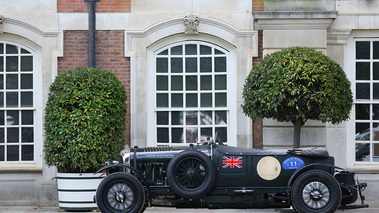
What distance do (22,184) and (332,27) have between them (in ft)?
22.1

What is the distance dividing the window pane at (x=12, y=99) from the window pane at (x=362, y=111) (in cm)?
668

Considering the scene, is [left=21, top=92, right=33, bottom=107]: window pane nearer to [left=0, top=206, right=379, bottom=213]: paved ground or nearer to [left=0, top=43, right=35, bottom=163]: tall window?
[left=0, top=43, right=35, bottom=163]: tall window

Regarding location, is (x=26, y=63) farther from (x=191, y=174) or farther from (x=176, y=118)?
(x=191, y=174)

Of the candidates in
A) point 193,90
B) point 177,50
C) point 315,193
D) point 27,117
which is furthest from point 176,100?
point 315,193

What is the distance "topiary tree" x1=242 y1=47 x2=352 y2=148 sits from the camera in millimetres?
10453

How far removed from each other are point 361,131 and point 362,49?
63.1 inches

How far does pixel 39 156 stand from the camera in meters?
12.4

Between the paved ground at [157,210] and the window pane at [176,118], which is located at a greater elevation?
the window pane at [176,118]

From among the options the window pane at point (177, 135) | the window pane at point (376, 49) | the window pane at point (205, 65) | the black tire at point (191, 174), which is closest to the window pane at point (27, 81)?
the window pane at point (177, 135)

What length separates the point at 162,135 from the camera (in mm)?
12367

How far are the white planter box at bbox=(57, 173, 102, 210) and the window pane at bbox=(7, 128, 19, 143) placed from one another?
6.00 ft

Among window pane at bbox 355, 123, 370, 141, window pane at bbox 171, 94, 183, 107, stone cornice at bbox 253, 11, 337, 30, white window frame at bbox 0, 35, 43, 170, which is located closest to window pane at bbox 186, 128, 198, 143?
window pane at bbox 171, 94, 183, 107

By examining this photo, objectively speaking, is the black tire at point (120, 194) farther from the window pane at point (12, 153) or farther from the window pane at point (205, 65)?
the window pane at point (12, 153)

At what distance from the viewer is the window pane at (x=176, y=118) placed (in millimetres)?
12328
